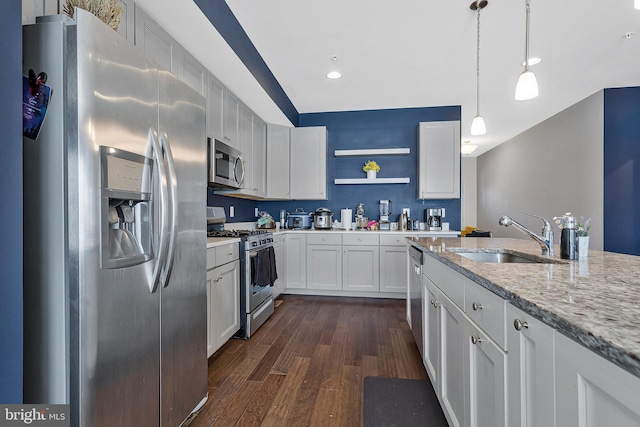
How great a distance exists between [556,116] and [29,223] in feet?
21.6

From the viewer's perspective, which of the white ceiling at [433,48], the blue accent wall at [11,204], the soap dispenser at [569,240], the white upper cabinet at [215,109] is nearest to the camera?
the blue accent wall at [11,204]

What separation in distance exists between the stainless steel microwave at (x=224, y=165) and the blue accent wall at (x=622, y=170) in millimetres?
4723

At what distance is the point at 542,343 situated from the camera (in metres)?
0.72

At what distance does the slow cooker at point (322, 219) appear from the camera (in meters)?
4.47

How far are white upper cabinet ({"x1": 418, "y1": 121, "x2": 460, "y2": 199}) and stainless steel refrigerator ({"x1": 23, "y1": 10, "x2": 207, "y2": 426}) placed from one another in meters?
3.70

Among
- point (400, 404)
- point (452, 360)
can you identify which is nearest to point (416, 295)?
point (400, 404)

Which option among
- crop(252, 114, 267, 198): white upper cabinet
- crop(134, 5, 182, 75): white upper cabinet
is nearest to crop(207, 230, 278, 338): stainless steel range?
crop(252, 114, 267, 198): white upper cabinet

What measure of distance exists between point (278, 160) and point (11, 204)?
3754mm

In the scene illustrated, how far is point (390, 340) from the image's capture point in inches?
107

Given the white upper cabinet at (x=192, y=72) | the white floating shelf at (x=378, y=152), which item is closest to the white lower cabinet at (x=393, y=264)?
the white floating shelf at (x=378, y=152)

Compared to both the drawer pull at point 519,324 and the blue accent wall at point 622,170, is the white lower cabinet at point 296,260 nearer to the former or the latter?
the drawer pull at point 519,324

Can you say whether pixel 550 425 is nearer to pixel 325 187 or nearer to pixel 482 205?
pixel 325 187

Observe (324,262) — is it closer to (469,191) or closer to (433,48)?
(433,48)

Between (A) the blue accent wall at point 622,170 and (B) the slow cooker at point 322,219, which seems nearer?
(A) the blue accent wall at point 622,170
